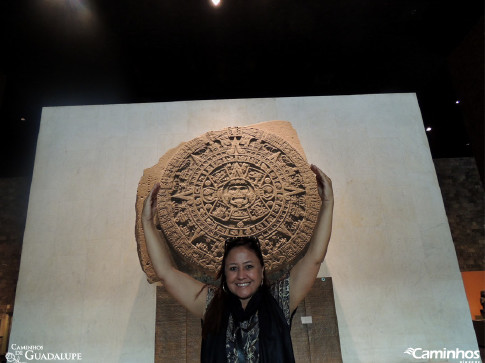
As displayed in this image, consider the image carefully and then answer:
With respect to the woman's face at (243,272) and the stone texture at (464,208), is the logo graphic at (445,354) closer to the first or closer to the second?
the woman's face at (243,272)

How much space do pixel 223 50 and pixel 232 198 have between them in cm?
175

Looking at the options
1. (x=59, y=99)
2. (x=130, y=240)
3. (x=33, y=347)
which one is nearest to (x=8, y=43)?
(x=59, y=99)

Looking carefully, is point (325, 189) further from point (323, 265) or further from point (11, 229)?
point (11, 229)

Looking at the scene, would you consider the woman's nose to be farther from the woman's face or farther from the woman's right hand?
the woman's right hand

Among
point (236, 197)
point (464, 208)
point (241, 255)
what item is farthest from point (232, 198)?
point (464, 208)

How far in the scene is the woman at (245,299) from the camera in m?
1.87

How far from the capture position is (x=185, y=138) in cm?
401

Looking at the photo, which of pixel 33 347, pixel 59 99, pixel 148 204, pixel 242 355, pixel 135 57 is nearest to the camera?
pixel 242 355

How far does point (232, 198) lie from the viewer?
3.41 meters

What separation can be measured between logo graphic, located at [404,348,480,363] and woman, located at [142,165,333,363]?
2027mm

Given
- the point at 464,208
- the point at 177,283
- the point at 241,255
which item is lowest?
the point at 177,283

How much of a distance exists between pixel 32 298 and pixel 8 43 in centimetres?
273

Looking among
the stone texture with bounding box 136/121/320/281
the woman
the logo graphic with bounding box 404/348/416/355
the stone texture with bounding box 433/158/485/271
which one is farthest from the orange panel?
the woman

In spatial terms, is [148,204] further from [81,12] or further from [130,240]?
[81,12]
